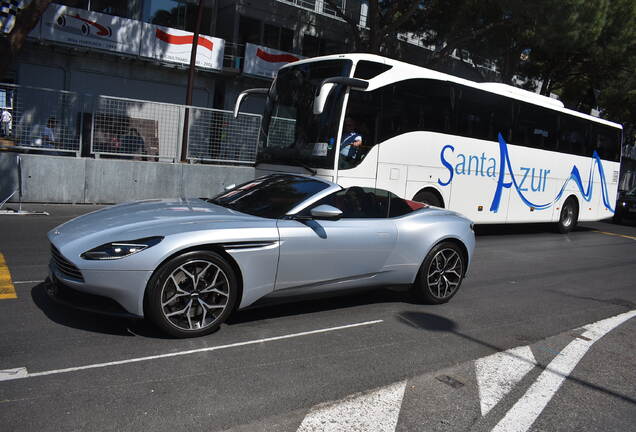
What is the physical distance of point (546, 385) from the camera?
13.3ft

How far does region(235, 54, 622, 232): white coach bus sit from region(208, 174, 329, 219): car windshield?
2557mm

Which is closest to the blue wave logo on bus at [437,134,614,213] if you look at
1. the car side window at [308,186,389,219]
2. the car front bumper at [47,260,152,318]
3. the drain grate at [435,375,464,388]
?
the car side window at [308,186,389,219]

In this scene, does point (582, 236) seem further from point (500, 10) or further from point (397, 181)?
point (500, 10)

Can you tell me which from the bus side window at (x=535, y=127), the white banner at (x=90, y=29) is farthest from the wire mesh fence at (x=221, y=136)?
the white banner at (x=90, y=29)

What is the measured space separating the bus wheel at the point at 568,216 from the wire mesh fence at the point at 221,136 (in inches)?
349

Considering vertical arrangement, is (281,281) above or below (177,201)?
below

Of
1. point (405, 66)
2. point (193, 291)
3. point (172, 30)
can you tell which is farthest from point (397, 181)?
point (172, 30)

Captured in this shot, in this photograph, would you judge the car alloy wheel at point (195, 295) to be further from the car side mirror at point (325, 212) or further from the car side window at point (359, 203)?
the car side window at point (359, 203)

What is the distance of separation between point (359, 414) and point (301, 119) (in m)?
6.59

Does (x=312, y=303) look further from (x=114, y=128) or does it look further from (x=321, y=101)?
(x=114, y=128)

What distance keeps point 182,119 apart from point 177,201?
29.1 feet

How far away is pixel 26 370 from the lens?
356 cm

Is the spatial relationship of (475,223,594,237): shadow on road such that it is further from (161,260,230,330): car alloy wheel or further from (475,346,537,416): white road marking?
(161,260,230,330): car alloy wheel

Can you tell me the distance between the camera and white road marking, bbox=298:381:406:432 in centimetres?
318
